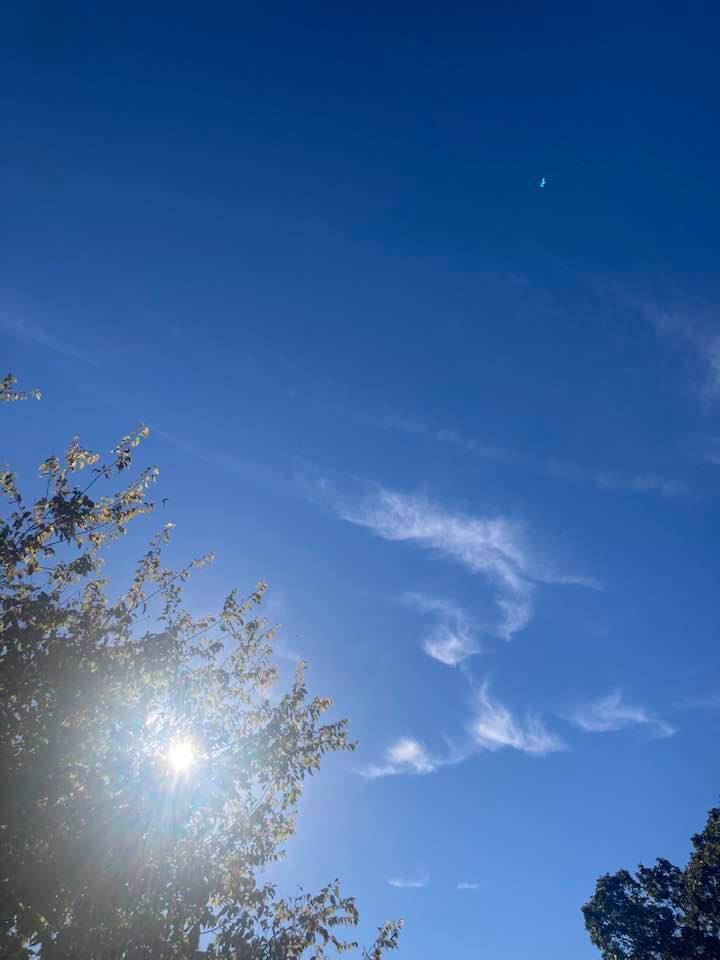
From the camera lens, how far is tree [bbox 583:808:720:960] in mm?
33531

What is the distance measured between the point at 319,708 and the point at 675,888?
128 ft

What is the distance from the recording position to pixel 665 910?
1428 inches

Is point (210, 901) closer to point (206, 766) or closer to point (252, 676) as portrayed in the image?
point (206, 766)

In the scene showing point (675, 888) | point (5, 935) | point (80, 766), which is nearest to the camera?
point (5, 935)

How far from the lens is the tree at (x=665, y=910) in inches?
1320

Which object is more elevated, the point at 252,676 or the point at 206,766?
the point at 252,676

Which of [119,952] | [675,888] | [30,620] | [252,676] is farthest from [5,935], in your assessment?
[675,888]

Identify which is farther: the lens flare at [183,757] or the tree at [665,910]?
the tree at [665,910]

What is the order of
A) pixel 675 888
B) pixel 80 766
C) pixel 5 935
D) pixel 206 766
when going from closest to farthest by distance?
pixel 5 935, pixel 80 766, pixel 206 766, pixel 675 888

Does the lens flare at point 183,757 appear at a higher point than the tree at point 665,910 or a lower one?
lower

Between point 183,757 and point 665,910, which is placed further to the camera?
point 665,910

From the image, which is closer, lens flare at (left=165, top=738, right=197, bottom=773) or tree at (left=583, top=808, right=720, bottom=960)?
lens flare at (left=165, top=738, right=197, bottom=773)

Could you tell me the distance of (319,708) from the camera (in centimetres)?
1245

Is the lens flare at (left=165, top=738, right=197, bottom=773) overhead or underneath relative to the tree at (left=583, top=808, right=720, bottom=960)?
underneath
